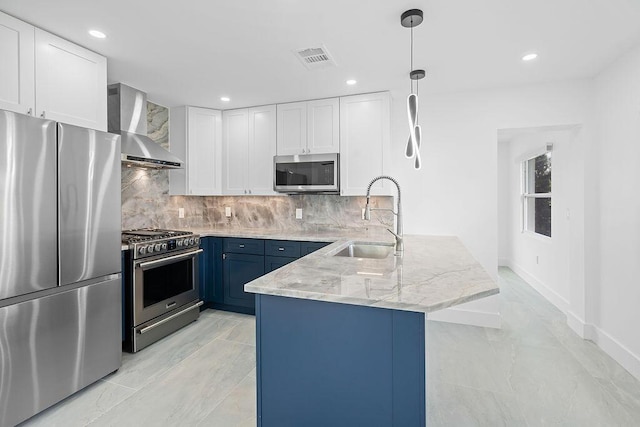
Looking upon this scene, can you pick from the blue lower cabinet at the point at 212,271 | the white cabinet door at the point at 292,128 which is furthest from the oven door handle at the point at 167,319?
the white cabinet door at the point at 292,128

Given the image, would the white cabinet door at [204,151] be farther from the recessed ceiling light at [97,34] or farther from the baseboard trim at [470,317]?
the baseboard trim at [470,317]

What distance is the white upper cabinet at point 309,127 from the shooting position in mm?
3584

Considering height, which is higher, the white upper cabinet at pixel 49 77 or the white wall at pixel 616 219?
the white upper cabinet at pixel 49 77

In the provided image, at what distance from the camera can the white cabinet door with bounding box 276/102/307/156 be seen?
371 cm

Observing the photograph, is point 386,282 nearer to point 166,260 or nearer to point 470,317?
point 166,260

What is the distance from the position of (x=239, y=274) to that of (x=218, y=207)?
1.26 metres

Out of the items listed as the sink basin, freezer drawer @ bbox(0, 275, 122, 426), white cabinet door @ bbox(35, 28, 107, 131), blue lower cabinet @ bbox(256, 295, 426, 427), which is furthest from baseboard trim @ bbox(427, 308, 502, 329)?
white cabinet door @ bbox(35, 28, 107, 131)

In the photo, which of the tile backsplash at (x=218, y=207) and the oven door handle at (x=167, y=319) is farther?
the tile backsplash at (x=218, y=207)

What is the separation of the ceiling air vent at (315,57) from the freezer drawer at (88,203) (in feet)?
5.27

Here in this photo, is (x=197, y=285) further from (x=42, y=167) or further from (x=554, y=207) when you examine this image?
(x=554, y=207)

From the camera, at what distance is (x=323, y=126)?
362 cm

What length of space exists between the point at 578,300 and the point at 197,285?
13.0 ft

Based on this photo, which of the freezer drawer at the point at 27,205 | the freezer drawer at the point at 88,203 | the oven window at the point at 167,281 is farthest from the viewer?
the oven window at the point at 167,281

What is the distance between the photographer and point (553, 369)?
2.44 metres
